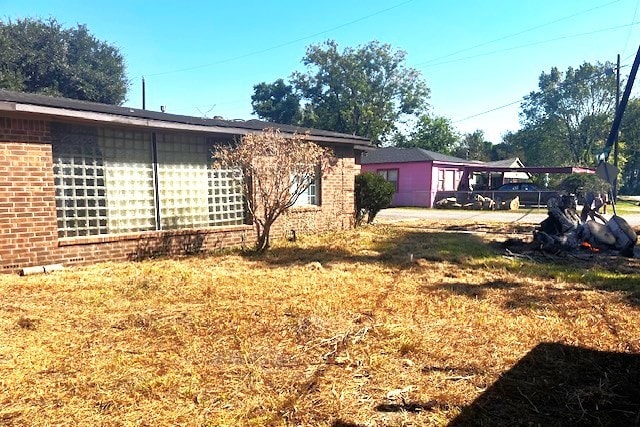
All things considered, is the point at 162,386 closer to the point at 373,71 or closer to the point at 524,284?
the point at 524,284

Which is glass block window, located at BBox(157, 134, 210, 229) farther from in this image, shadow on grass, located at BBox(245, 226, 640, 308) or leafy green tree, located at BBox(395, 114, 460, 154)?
leafy green tree, located at BBox(395, 114, 460, 154)

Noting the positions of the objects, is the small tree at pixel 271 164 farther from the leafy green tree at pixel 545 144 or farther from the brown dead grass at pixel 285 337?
the leafy green tree at pixel 545 144

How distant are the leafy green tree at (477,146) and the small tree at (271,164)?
5783 centimetres

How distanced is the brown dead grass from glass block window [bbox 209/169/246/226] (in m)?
2.21

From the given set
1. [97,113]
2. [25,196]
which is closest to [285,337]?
[25,196]

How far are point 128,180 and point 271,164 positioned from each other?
2893mm

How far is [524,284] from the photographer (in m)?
6.48

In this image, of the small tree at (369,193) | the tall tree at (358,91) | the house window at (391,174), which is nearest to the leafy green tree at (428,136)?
the tall tree at (358,91)

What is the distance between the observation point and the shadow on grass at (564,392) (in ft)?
9.30

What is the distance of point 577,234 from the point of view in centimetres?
984

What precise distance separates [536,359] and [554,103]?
170ft

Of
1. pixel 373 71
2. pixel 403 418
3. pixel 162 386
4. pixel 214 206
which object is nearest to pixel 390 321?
pixel 403 418

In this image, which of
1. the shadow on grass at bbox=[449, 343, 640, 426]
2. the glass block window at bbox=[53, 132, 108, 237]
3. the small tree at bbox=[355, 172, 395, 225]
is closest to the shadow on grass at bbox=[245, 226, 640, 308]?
the shadow on grass at bbox=[449, 343, 640, 426]

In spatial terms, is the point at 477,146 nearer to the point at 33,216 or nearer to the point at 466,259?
the point at 466,259
